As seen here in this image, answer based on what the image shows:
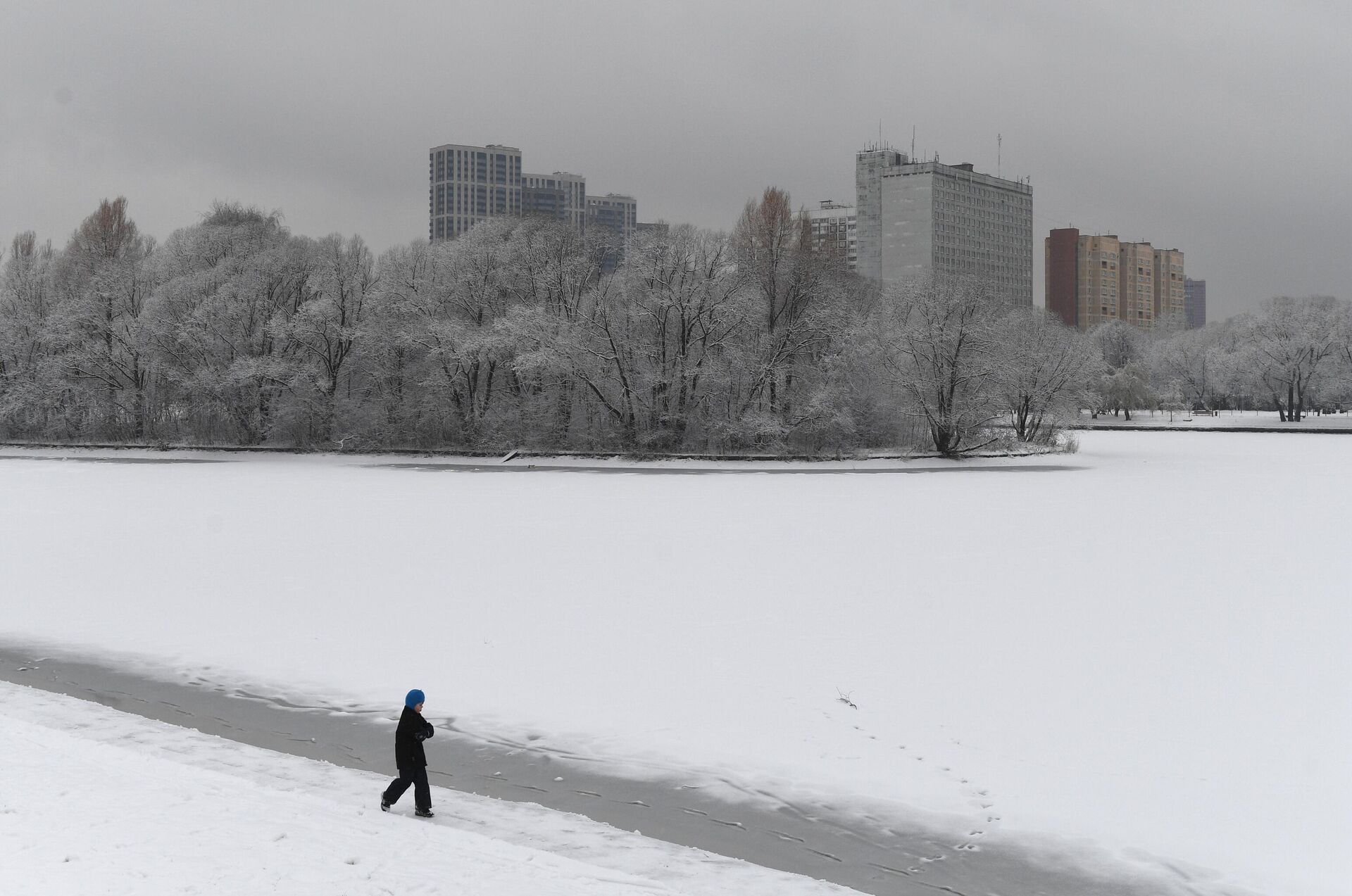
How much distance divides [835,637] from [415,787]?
23.7ft

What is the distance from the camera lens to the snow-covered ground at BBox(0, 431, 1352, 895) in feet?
30.6

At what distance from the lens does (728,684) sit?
12273 millimetres

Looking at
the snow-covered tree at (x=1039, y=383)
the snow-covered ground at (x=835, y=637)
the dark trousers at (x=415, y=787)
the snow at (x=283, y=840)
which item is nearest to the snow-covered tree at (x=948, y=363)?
the snow-covered tree at (x=1039, y=383)

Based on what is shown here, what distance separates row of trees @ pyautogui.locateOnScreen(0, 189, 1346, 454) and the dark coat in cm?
4695

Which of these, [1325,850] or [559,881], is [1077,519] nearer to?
[1325,850]

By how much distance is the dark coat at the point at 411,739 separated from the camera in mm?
8352

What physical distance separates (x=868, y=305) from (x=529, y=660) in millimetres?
60864

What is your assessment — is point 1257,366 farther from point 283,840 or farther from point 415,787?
point 283,840

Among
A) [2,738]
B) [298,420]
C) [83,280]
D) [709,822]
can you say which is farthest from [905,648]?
[83,280]

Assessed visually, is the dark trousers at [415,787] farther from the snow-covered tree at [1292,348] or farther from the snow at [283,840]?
the snow-covered tree at [1292,348]

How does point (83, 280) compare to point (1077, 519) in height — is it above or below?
above

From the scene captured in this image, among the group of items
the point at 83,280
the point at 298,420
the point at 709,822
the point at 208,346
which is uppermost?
the point at 83,280

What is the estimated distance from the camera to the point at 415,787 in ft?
27.4

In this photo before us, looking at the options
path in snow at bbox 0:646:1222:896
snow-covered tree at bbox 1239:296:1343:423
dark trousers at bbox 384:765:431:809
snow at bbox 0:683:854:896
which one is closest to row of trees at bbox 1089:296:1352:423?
snow-covered tree at bbox 1239:296:1343:423
